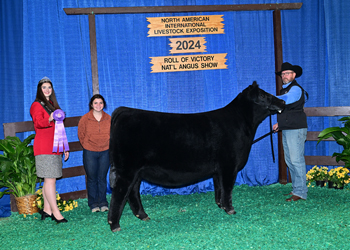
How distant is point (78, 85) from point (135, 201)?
7.70 feet

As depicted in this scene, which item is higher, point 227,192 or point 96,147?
point 96,147

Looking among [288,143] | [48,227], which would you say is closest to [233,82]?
[288,143]

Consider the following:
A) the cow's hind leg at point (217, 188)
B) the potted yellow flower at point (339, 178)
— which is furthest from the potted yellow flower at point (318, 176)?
the cow's hind leg at point (217, 188)

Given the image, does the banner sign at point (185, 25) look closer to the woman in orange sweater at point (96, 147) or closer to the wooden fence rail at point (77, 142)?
the woman in orange sweater at point (96, 147)

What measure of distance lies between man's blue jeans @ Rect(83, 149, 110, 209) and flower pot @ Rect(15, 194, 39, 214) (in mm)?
806

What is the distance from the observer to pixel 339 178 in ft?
15.8

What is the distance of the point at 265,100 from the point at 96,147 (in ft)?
7.88

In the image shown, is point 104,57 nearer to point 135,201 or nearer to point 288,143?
point 135,201

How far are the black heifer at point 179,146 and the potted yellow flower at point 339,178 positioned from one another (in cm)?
183

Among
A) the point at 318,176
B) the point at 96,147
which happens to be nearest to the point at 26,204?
the point at 96,147

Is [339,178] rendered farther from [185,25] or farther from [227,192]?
[185,25]

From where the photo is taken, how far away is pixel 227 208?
3799 millimetres

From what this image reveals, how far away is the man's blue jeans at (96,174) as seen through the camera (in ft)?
13.8

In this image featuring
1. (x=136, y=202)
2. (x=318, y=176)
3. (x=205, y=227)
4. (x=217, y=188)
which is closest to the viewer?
(x=205, y=227)
